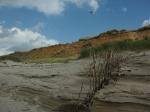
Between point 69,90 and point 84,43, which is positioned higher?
point 84,43

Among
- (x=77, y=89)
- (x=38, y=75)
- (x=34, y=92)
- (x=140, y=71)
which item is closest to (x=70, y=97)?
(x=77, y=89)

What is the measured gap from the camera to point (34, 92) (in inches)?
388

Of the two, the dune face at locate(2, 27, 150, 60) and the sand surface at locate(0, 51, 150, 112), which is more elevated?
the dune face at locate(2, 27, 150, 60)

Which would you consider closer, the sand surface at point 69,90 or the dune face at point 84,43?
the sand surface at point 69,90

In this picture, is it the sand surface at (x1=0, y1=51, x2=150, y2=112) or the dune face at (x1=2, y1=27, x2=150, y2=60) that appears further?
the dune face at (x1=2, y1=27, x2=150, y2=60)

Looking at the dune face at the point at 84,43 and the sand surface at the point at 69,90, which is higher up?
the dune face at the point at 84,43

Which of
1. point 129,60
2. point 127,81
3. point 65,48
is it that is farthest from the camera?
point 65,48

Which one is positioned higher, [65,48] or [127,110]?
[65,48]

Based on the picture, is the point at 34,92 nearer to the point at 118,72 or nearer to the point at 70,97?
the point at 70,97

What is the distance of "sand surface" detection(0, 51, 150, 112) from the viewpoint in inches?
329

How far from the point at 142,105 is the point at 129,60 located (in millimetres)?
3496

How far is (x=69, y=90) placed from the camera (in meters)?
9.45

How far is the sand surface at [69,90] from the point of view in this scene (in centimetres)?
835

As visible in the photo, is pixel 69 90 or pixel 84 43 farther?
pixel 84 43
